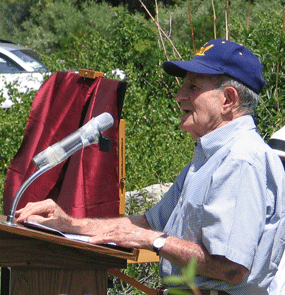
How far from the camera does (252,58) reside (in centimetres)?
265

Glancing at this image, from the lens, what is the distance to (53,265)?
93.4 inches

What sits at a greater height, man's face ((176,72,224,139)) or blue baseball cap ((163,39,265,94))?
blue baseball cap ((163,39,265,94))

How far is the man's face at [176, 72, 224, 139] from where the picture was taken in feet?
8.54

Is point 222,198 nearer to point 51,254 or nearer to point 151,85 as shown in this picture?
point 51,254

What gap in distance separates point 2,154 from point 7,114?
593 millimetres

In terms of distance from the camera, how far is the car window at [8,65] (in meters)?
10.2

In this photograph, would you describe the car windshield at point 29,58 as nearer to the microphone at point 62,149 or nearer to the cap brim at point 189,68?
the cap brim at point 189,68

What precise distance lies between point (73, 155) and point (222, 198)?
2.01 m

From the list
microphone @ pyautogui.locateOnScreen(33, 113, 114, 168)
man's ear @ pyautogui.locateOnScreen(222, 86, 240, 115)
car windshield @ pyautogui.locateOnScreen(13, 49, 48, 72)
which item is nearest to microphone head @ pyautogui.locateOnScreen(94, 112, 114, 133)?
microphone @ pyautogui.locateOnScreen(33, 113, 114, 168)

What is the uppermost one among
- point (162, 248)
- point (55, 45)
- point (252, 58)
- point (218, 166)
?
point (55, 45)

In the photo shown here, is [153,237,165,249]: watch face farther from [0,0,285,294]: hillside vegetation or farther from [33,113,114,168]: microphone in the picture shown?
[0,0,285,294]: hillside vegetation

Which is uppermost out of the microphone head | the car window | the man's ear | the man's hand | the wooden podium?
the car window

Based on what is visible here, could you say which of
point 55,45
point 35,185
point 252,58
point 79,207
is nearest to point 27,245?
point 252,58

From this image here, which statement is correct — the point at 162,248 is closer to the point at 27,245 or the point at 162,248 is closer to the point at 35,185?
the point at 27,245
